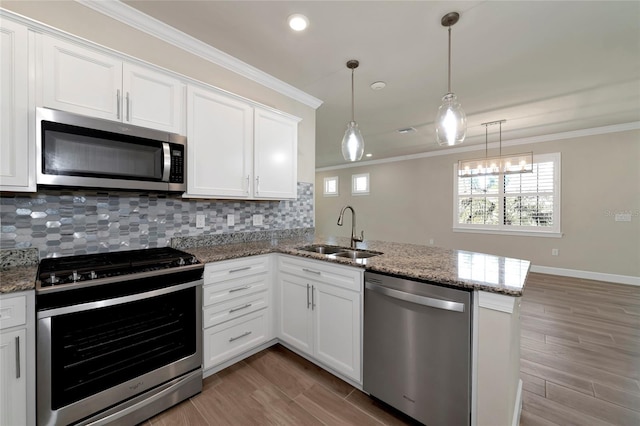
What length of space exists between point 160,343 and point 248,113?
78.2 inches

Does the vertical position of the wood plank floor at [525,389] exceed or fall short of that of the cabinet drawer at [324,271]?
it falls short

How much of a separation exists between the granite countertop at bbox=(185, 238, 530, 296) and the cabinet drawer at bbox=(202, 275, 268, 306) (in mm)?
213

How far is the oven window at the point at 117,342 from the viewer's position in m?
1.28

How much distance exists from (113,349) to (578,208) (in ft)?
22.5

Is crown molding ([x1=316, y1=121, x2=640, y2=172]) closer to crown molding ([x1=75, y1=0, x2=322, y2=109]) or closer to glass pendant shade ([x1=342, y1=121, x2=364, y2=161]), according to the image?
crown molding ([x1=75, y1=0, x2=322, y2=109])

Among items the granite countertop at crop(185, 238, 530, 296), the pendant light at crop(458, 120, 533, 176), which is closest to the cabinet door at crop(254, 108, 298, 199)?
the granite countertop at crop(185, 238, 530, 296)

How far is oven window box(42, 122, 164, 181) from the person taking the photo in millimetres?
1409

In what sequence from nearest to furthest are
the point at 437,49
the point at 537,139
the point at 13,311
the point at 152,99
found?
the point at 13,311, the point at 152,99, the point at 437,49, the point at 537,139

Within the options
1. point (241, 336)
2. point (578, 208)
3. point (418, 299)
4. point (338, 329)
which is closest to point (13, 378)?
point (241, 336)

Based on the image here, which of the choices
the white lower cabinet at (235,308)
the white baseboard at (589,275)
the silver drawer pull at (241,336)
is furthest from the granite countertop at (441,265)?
the white baseboard at (589,275)

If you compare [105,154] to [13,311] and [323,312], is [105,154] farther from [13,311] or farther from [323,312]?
[323,312]

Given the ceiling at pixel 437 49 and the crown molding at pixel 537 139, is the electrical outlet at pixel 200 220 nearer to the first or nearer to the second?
the ceiling at pixel 437 49

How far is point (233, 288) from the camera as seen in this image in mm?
2016

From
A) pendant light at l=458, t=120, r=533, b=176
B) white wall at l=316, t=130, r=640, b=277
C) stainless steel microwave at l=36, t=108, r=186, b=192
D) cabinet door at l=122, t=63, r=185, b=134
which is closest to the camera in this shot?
stainless steel microwave at l=36, t=108, r=186, b=192
